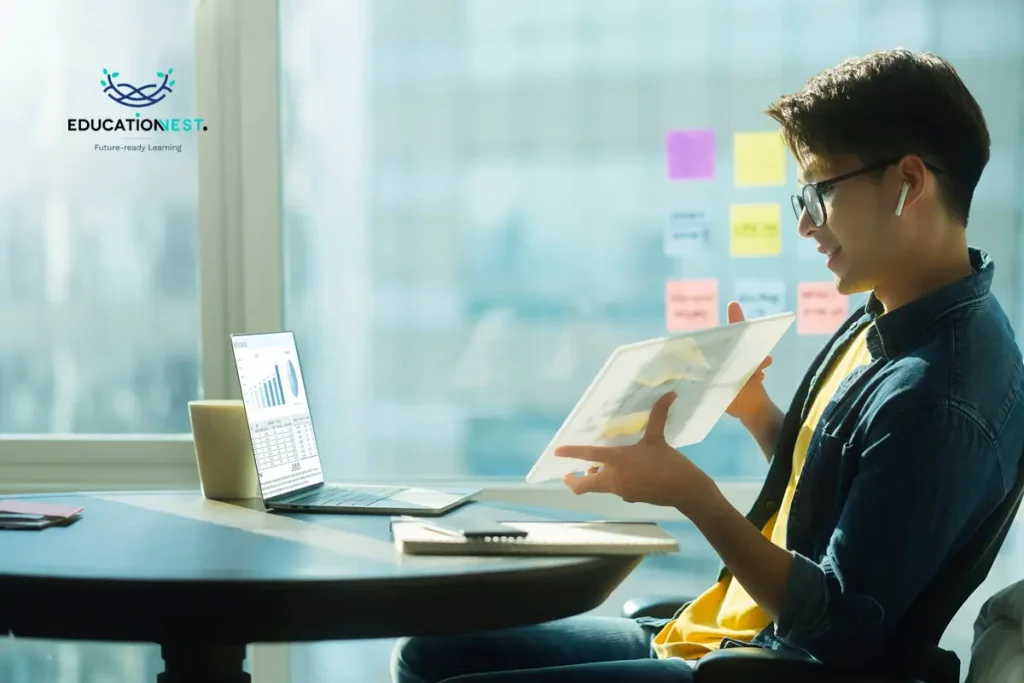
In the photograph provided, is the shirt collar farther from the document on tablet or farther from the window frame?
the window frame

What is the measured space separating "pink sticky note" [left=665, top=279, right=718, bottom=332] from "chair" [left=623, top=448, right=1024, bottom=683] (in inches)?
41.2

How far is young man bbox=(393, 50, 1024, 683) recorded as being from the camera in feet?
3.81

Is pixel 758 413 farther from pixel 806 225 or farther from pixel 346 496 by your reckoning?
pixel 346 496

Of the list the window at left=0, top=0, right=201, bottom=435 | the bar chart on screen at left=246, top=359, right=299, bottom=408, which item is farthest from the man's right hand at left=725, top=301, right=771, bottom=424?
the window at left=0, top=0, right=201, bottom=435

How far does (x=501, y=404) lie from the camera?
7.69ft

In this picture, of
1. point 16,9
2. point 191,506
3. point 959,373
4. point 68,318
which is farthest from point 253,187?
point 959,373

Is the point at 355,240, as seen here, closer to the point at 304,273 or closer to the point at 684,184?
the point at 304,273

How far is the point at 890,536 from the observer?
115 centimetres

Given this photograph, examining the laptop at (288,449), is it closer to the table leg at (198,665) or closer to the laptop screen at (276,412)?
the laptop screen at (276,412)

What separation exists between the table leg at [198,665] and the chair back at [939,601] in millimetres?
781

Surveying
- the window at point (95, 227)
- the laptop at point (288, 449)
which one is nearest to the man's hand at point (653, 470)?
the laptop at point (288, 449)

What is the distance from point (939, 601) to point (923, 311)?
1.15 ft

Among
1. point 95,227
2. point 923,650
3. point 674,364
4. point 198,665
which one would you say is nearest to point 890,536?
point 923,650

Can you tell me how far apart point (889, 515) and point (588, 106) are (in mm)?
1366
